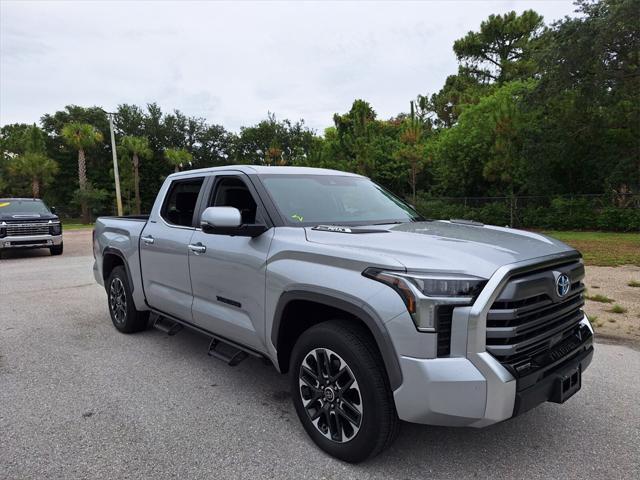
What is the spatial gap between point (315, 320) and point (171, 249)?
1.78 m

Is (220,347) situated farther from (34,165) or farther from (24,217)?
(34,165)

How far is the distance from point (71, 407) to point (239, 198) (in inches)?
80.8

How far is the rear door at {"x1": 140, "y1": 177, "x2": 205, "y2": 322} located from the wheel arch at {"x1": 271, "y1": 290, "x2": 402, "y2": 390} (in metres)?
1.23

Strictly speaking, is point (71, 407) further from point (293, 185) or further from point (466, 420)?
point (466, 420)

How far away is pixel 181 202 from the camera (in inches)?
175

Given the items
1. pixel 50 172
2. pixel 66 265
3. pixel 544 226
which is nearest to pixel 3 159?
pixel 50 172

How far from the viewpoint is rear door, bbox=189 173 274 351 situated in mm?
3184

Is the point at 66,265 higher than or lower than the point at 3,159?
lower

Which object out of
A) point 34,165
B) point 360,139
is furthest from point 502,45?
point 34,165

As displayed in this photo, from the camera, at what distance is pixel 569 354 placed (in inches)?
106

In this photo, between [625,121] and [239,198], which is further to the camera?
[625,121]

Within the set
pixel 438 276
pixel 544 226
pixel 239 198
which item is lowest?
pixel 544 226

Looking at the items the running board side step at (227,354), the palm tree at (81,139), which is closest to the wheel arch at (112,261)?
the running board side step at (227,354)

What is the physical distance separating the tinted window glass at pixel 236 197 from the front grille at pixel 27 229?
38.3ft
